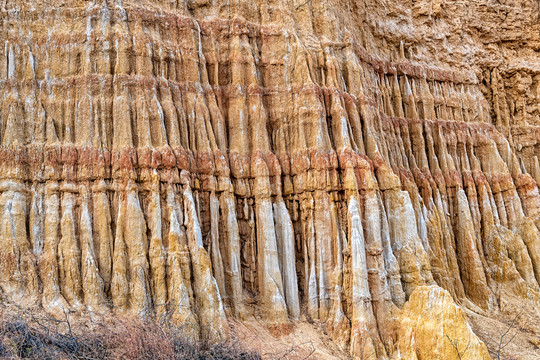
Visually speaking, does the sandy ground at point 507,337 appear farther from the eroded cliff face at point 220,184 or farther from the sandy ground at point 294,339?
the sandy ground at point 294,339

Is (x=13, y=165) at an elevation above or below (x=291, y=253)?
above

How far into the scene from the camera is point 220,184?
85.1ft

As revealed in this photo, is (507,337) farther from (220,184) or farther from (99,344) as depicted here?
(99,344)

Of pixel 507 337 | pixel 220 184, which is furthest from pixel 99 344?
pixel 507 337

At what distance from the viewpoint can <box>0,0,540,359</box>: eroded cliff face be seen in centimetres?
2281

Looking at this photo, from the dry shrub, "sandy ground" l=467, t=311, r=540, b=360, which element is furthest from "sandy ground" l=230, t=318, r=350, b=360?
"sandy ground" l=467, t=311, r=540, b=360

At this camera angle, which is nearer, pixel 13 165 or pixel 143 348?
pixel 143 348

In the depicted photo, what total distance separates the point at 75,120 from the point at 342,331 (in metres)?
13.7

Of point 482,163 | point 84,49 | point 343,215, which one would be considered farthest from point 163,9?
point 482,163

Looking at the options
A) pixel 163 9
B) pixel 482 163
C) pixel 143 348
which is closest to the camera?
pixel 143 348

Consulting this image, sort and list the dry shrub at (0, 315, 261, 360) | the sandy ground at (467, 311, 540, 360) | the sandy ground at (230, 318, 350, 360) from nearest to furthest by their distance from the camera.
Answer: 1. the dry shrub at (0, 315, 261, 360)
2. the sandy ground at (230, 318, 350, 360)
3. the sandy ground at (467, 311, 540, 360)

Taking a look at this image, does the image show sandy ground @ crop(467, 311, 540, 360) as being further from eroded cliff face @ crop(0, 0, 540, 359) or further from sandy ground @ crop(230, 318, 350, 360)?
sandy ground @ crop(230, 318, 350, 360)

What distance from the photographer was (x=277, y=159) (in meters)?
27.5

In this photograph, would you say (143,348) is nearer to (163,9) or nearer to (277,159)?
(277,159)
